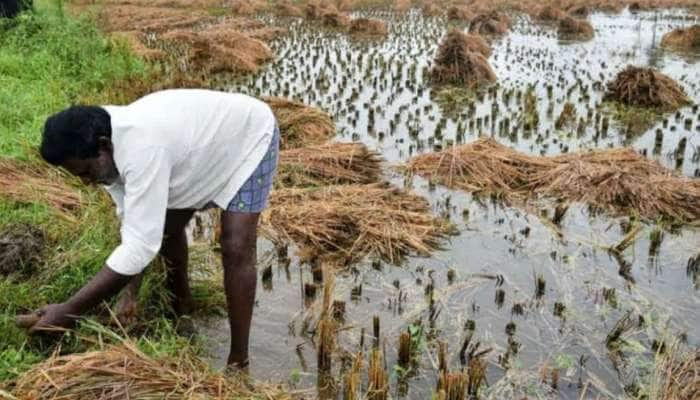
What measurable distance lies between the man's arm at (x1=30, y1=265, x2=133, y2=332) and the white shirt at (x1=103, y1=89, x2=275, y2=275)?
0.05 metres

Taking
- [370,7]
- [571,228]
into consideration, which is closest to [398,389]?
[571,228]

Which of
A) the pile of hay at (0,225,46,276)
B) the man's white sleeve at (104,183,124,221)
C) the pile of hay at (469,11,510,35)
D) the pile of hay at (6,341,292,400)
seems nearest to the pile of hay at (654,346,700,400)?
the pile of hay at (6,341,292,400)

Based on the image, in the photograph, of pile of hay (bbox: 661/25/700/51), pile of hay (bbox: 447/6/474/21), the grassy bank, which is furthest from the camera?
pile of hay (bbox: 447/6/474/21)

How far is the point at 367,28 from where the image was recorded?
1628 cm

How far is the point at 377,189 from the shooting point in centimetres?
543

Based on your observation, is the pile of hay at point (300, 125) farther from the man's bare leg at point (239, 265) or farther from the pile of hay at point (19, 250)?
the man's bare leg at point (239, 265)

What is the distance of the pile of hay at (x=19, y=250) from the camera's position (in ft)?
10.9

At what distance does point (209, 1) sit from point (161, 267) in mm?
20359

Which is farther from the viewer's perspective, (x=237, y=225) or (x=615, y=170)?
(x=615, y=170)

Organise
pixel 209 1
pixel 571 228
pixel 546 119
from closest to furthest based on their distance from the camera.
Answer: pixel 571 228, pixel 546 119, pixel 209 1

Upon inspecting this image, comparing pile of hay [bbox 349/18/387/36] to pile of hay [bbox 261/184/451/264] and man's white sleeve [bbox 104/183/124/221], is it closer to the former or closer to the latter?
pile of hay [bbox 261/184/451/264]

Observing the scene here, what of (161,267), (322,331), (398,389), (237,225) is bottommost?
(398,389)

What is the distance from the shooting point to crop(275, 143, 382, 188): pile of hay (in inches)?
223

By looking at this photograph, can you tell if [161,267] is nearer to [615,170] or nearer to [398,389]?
[398,389]
